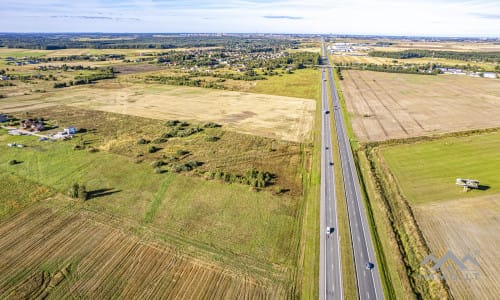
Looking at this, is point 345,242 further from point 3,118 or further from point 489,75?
point 489,75

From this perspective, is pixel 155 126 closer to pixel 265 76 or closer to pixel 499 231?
pixel 499 231

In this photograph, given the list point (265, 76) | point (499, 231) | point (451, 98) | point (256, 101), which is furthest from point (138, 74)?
point (499, 231)

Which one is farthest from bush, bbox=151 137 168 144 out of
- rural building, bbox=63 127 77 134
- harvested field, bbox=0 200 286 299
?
harvested field, bbox=0 200 286 299

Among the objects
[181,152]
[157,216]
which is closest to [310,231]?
[157,216]

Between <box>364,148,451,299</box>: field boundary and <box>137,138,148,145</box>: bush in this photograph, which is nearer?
<box>364,148,451,299</box>: field boundary

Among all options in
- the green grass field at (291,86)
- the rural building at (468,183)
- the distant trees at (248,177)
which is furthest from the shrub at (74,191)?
the green grass field at (291,86)

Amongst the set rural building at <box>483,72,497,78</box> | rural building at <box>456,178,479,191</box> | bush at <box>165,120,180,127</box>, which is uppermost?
rural building at <box>483,72,497,78</box>

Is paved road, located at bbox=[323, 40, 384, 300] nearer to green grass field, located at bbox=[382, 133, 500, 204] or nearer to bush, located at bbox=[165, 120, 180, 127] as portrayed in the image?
green grass field, located at bbox=[382, 133, 500, 204]

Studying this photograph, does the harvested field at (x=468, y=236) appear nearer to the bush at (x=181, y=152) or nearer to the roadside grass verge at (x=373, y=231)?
the roadside grass verge at (x=373, y=231)
